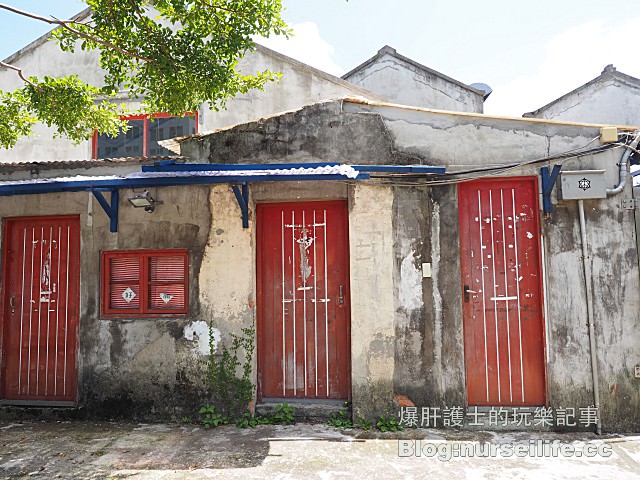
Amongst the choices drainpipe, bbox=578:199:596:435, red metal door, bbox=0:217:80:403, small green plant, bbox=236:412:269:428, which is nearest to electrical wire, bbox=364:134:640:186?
drainpipe, bbox=578:199:596:435

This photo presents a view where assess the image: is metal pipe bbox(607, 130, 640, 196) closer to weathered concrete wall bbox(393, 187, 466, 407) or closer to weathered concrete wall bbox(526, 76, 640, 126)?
weathered concrete wall bbox(393, 187, 466, 407)

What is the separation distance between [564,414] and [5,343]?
278 inches

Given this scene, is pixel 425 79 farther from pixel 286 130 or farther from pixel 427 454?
pixel 427 454

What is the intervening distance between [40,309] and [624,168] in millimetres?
7489

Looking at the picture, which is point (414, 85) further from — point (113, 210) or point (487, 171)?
point (113, 210)

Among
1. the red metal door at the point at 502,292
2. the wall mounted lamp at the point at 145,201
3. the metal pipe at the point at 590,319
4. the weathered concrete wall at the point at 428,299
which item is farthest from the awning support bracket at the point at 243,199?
the metal pipe at the point at 590,319

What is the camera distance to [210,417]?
551 centimetres

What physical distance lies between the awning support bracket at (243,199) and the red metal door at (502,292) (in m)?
2.59

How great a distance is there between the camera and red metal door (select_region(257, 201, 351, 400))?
5.67m

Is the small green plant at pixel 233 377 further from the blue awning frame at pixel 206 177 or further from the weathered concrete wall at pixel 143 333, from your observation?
the blue awning frame at pixel 206 177

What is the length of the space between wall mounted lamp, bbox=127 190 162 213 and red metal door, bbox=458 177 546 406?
3.81 metres

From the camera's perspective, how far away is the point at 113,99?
9.69 meters

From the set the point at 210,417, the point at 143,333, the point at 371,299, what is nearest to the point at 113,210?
the point at 143,333

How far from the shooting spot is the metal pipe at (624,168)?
5.26 meters
